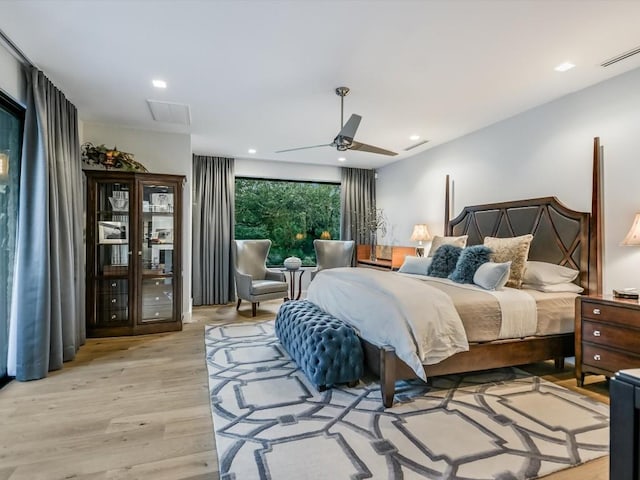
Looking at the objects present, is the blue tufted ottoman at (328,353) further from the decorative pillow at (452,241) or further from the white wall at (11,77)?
the white wall at (11,77)

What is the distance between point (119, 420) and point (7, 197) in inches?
85.5

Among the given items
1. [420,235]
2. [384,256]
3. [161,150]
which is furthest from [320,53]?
[384,256]

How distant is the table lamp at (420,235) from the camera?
562cm

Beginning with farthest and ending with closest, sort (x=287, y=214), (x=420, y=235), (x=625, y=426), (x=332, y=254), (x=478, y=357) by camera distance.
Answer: (x=287, y=214) → (x=332, y=254) → (x=420, y=235) → (x=478, y=357) → (x=625, y=426)

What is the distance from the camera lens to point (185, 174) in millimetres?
4895

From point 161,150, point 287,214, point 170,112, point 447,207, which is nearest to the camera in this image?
point 170,112

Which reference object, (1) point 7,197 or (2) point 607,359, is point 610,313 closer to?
(2) point 607,359

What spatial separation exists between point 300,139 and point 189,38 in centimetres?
272

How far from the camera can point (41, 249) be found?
3.05 meters

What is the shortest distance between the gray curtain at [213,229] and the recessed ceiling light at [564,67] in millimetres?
5016

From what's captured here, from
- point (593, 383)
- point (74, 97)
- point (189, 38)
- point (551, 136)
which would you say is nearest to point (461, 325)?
point (593, 383)

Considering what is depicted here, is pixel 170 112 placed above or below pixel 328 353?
above

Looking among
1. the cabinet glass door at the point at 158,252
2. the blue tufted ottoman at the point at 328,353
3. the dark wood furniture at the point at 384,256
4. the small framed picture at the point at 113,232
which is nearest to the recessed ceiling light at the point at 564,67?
the blue tufted ottoman at the point at 328,353

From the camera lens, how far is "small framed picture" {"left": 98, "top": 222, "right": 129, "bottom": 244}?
434 centimetres
